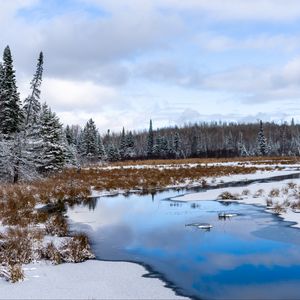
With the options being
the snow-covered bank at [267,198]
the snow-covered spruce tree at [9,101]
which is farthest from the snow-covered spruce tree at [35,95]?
the snow-covered bank at [267,198]

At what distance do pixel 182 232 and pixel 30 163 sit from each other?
20.5 meters

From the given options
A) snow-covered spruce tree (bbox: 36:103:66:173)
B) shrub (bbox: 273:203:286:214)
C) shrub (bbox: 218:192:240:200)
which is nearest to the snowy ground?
shrub (bbox: 273:203:286:214)

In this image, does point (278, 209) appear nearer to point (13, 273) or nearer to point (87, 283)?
point (87, 283)

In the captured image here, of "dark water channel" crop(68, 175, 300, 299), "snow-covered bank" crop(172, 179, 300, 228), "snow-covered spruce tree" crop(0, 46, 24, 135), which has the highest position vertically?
"snow-covered spruce tree" crop(0, 46, 24, 135)

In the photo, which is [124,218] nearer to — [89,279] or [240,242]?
[240,242]

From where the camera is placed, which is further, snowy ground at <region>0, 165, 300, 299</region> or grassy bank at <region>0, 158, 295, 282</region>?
grassy bank at <region>0, 158, 295, 282</region>

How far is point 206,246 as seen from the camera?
11.9m

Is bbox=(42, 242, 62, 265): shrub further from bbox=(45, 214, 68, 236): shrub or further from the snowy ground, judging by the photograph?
bbox=(45, 214, 68, 236): shrub

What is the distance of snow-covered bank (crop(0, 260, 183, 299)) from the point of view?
314 inches

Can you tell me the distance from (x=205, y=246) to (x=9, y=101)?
27572 mm

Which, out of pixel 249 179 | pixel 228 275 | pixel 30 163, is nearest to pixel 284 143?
pixel 249 179

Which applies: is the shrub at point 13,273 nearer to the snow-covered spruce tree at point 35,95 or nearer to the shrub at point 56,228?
the shrub at point 56,228

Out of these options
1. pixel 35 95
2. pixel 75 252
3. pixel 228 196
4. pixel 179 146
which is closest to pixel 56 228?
pixel 75 252

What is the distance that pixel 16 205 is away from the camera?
756 inches
